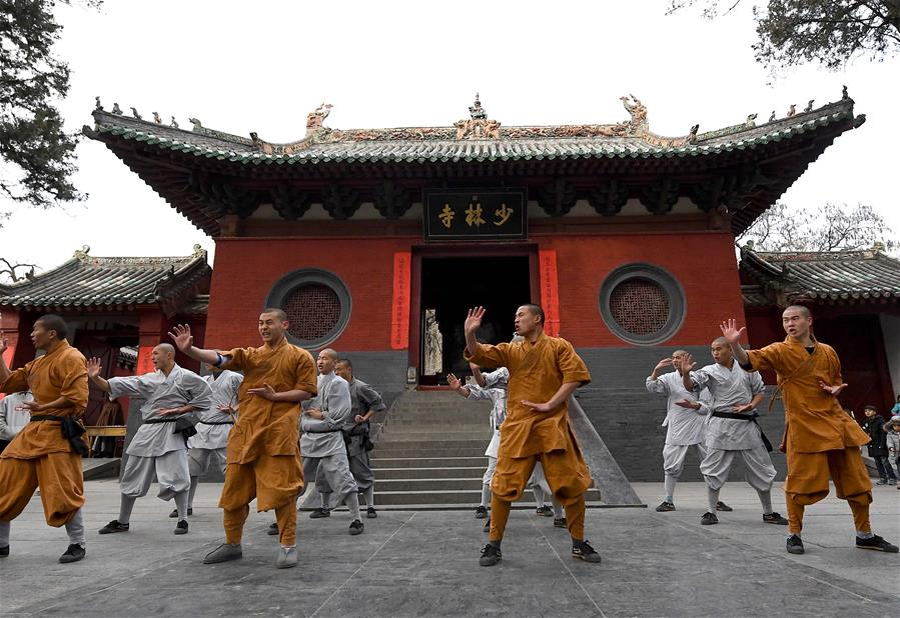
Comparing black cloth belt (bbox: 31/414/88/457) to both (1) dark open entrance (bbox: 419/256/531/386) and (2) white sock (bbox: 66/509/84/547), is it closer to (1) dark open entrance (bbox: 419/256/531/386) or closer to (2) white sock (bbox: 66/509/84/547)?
(2) white sock (bbox: 66/509/84/547)

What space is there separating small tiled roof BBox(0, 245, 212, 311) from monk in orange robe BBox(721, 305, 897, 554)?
37.4 ft

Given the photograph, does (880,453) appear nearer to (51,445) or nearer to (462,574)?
(462,574)

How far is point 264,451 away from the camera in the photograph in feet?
11.8

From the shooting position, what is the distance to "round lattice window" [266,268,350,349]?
11.1 metres

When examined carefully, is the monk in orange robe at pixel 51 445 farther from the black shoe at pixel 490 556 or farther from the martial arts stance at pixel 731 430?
the martial arts stance at pixel 731 430

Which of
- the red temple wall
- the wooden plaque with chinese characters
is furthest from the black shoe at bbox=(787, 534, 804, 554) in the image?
the wooden plaque with chinese characters

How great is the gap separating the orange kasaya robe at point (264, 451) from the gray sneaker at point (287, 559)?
0.05 meters

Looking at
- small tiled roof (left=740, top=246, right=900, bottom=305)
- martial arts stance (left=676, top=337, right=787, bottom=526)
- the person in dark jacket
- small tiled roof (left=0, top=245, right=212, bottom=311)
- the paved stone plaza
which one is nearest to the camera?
the paved stone plaza

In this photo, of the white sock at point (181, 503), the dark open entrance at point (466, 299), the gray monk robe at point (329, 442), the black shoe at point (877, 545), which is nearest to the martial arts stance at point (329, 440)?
the gray monk robe at point (329, 442)

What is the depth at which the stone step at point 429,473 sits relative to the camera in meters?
7.01

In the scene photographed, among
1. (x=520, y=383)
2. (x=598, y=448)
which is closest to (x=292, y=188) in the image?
(x=598, y=448)

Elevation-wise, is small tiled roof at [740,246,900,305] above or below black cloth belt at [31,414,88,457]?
above

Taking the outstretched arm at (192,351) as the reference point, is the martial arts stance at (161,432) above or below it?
below

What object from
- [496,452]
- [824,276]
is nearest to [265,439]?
[496,452]
